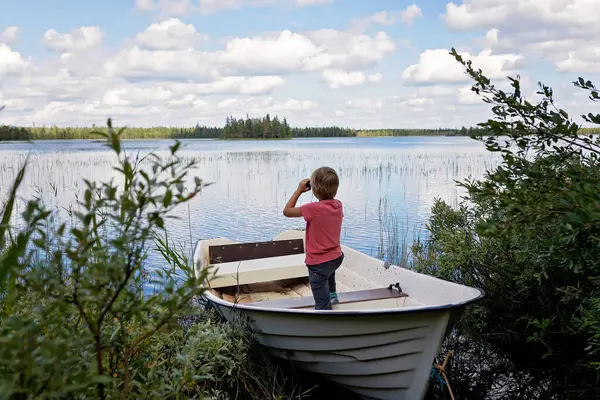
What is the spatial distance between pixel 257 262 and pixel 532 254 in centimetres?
317

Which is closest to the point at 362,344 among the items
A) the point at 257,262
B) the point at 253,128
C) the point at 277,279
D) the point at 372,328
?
the point at 372,328

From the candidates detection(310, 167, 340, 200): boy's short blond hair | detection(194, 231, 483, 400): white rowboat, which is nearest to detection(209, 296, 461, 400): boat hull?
detection(194, 231, 483, 400): white rowboat

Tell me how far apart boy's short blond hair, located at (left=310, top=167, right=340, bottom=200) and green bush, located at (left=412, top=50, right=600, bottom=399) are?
118 centimetres

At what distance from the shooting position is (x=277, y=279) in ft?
20.6

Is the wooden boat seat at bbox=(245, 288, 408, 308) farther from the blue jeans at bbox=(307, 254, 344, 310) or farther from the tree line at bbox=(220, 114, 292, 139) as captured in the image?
the tree line at bbox=(220, 114, 292, 139)

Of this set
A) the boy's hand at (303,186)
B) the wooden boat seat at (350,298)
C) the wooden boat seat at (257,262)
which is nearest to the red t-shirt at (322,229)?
the boy's hand at (303,186)

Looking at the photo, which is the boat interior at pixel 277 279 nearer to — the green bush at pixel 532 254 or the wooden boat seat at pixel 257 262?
the wooden boat seat at pixel 257 262

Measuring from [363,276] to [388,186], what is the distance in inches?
497

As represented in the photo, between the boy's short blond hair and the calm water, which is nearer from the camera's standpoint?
the boy's short blond hair

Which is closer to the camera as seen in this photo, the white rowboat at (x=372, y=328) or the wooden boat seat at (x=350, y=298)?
the white rowboat at (x=372, y=328)

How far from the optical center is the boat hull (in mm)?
4129

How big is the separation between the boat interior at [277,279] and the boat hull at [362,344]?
19.5 inches

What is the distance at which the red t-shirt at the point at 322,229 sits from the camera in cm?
492

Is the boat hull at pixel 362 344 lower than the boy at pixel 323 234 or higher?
lower
